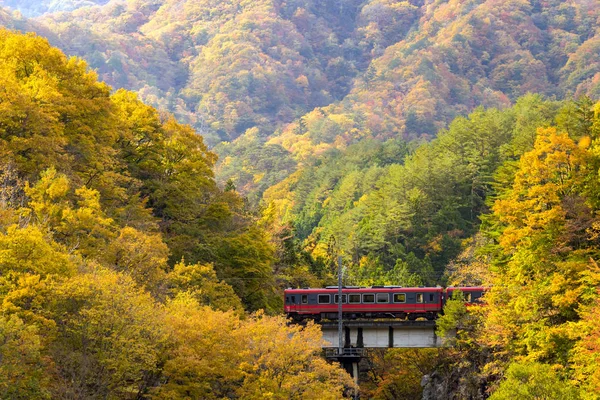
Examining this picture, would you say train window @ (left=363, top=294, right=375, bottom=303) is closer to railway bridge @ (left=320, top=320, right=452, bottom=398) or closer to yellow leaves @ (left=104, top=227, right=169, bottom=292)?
railway bridge @ (left=320, top=320, right=452, bottom=398)

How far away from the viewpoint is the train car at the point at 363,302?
53.2m

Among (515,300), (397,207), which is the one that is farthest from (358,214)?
(515,300)

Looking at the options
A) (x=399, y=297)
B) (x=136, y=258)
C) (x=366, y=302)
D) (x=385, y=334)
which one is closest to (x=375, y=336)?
(x=385, y=334)

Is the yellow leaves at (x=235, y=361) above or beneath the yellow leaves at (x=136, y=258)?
Result: beneath

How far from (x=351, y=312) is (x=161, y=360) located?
21871 mm

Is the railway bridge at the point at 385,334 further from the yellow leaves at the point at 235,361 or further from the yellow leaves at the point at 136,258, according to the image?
the yellow leaves at the point at 136,258

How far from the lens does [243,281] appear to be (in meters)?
53.8

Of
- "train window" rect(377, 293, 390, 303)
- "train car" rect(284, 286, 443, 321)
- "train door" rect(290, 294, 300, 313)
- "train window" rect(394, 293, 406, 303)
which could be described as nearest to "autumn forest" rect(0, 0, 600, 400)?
"train door" rect(290, 294, 300, 313)

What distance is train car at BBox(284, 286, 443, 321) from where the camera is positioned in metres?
53.2

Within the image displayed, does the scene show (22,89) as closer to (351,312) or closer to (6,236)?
(6,236)

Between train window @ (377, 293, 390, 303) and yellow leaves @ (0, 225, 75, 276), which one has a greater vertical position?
train window @ (377, 293, 390, 303)

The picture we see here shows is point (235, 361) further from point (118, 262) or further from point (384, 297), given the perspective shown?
point (384, 297)

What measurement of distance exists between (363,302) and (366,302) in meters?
0.19

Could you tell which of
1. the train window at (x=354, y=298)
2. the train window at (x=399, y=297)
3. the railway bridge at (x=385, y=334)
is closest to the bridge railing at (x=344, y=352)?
the railway bridge at (x=385, y=334)
